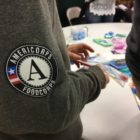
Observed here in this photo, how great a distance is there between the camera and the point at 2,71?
1.77 ft

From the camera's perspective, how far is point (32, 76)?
1.80ft

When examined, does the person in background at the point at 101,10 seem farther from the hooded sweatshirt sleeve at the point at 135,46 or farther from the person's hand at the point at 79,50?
the hooded sweatshirt sleeve at the point at 135,46

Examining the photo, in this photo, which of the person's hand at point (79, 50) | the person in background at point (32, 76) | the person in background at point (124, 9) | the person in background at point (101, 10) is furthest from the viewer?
the person in background at point (124, 9)

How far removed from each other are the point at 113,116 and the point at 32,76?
566 mm

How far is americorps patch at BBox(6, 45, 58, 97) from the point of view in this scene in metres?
0.53

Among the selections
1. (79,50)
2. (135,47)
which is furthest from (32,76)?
(79,50)

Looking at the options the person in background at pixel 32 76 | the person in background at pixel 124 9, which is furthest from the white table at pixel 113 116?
the person in background at pixel 124 9

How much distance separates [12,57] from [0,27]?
6cm

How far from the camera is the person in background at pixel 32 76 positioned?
514 mm

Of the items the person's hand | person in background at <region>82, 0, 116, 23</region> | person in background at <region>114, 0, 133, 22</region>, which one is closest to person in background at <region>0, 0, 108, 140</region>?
the person's hand

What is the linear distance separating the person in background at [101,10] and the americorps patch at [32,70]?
2220mm

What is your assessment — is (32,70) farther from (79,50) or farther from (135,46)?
(79,50)

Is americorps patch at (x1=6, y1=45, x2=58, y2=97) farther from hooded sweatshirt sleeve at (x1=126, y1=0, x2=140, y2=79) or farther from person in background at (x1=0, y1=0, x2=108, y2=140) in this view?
hooded sweatshirt sleeve at (x1=126, y1=0, x2=140, y2=79)

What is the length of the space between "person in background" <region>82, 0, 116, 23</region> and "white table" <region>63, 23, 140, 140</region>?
155cm
